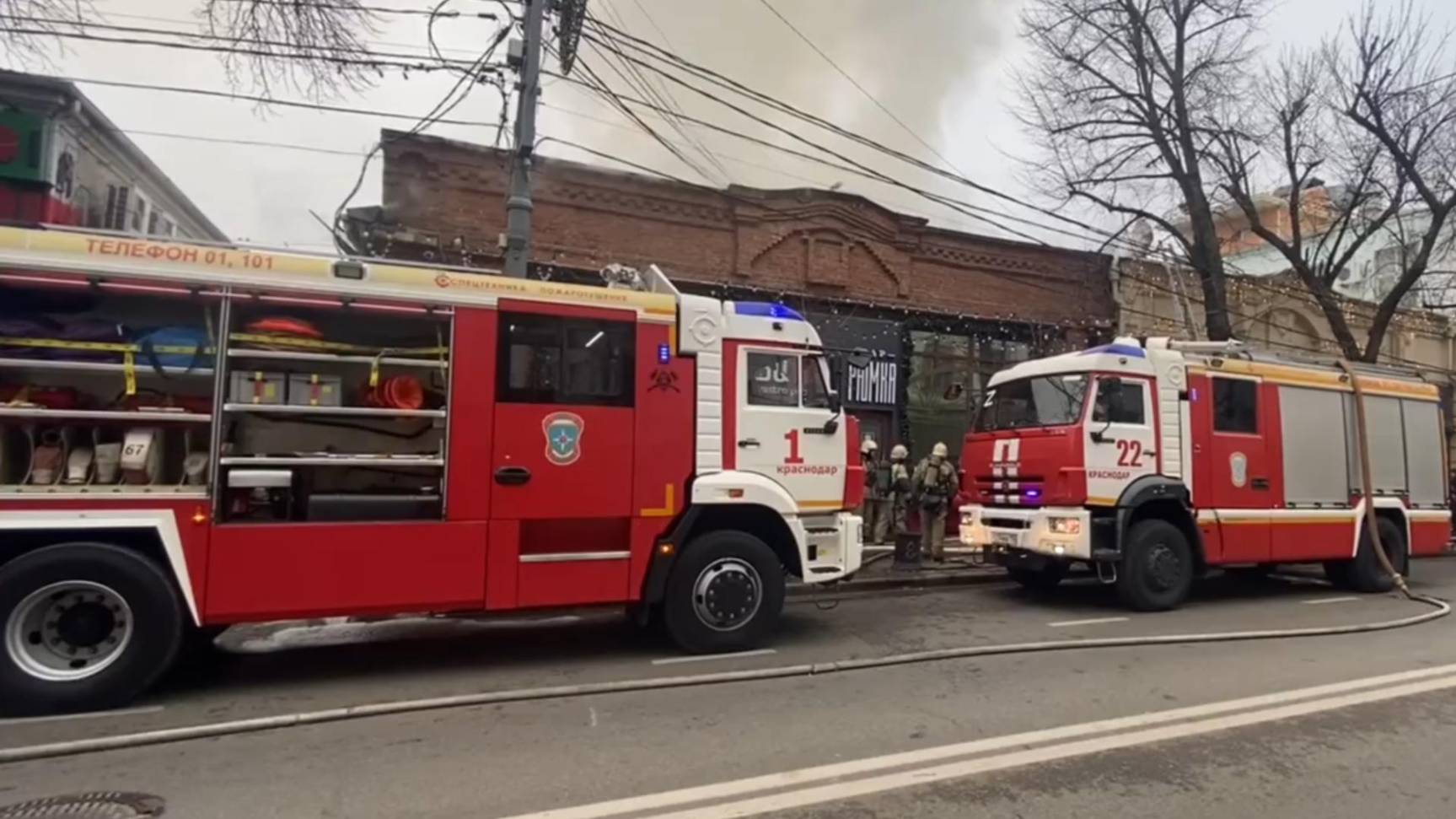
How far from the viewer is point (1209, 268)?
16891 mm

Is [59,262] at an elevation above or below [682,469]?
above

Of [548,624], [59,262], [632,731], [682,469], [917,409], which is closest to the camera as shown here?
[632,731]

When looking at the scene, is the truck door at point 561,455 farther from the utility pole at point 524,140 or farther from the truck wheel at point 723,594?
the utility pole at point 524,140

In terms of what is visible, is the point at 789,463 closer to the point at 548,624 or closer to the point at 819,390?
the point at 819,390

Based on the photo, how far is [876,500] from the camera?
14.7 m

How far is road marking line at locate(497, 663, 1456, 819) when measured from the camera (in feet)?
13.4

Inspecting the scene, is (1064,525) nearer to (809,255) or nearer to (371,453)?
(371,453)

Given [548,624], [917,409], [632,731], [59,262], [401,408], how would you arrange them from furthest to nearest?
[917,409] < [548,624] < [401,408] < [59,262] < [632,731]

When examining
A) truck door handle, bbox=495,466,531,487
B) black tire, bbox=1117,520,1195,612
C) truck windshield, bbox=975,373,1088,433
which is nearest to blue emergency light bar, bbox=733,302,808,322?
truck door handle, bbox=495,466,531,487

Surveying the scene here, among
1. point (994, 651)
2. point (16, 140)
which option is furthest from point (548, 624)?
point (16, 140)

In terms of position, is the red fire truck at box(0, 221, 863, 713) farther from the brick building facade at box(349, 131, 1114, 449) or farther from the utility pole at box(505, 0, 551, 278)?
the brick building facade at box(349, 131, 1114, 449)

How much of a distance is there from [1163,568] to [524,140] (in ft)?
27.1

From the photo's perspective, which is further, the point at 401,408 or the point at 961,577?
the point at 961,577

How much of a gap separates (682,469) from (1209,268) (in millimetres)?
13923
